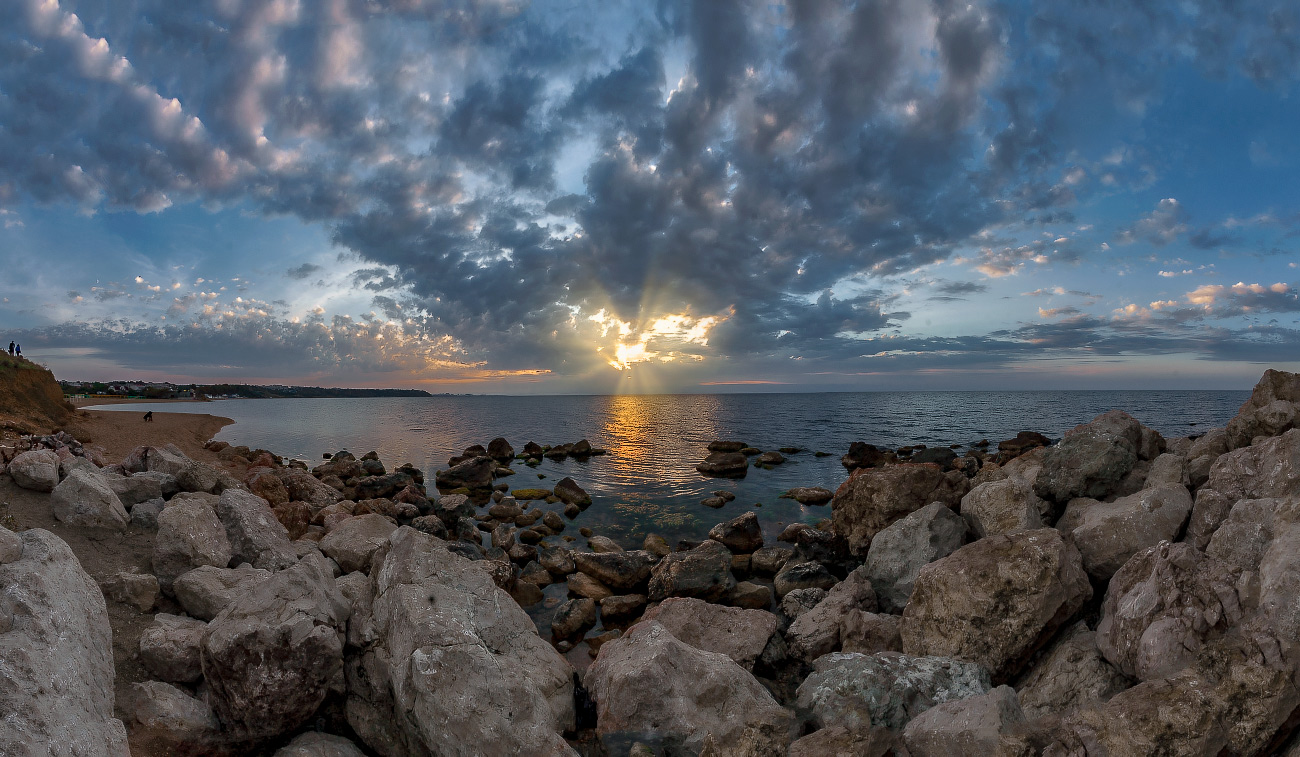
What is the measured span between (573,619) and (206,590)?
6993 mm

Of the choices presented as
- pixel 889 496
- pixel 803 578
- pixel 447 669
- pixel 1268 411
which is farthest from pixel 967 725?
pixel 1268 411

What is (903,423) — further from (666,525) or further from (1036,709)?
(1036,709)

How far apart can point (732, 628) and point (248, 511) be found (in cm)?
1006

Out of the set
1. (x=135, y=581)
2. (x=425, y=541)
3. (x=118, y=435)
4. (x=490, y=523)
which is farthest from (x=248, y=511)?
(x=118, y=435)

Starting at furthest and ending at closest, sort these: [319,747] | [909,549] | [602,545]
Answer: [602,545], [909,549], [319,747]

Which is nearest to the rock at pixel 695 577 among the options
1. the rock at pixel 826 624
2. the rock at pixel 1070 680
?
the rock at pixel 826 624

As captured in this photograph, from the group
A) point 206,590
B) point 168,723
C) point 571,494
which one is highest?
point 206,590

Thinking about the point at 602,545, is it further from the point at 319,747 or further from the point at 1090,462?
the point at 1090,462

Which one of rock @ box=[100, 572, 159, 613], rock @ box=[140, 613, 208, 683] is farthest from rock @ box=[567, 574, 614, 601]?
rock @ box=[100, 572, 159, 613]

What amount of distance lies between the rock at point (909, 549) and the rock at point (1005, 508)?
1.47ft

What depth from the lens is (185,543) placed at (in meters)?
9.17

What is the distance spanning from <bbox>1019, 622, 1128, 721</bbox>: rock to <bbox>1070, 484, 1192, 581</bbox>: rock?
1408mm

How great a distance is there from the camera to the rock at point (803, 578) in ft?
45.1

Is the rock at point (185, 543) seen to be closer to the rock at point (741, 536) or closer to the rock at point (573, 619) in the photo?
the rock at point (573, 619)
